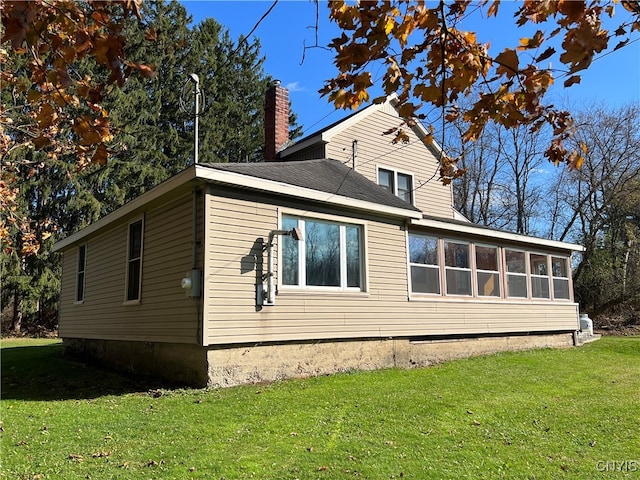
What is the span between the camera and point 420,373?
967cm

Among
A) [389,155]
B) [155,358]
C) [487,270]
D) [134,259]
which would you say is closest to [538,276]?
[487,270]

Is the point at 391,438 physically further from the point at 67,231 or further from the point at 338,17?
the point at 67,231

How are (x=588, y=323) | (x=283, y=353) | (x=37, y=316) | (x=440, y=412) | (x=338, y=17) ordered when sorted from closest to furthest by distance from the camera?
(x=338, y=17) → (x=440, y=412) → (x=283, y=353) → (x=588, y=323) → (x=37, y=316)

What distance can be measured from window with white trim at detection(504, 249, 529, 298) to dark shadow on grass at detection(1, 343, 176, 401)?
384 inches

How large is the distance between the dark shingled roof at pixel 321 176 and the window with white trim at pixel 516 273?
14.8 ft

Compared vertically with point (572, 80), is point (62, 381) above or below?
below

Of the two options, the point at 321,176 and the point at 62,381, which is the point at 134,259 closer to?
the point at 62,381

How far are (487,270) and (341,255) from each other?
550 cm

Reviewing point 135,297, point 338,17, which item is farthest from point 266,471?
point 135,297

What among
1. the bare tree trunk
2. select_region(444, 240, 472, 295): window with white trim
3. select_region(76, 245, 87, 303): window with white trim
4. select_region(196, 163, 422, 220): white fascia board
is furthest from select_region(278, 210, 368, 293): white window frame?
the bare tree trunk

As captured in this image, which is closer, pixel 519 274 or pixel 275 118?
pixel 519 274

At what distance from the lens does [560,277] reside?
15977 mm

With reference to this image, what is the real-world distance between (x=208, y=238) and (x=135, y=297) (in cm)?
307

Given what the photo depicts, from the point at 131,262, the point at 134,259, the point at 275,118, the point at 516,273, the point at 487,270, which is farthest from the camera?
the point at 275,118
